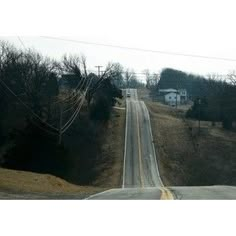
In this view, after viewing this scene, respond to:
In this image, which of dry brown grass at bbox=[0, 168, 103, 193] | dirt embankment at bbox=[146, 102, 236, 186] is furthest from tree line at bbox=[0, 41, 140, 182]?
dry brown grass at bbox=[0, 168, 103, 193]

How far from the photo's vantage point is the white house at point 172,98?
36.6 meters

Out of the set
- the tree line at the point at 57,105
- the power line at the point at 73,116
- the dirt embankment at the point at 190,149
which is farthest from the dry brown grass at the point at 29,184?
the dirt embankment at the point at 190,149

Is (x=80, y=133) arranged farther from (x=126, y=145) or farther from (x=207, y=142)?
(x=207, y=142)

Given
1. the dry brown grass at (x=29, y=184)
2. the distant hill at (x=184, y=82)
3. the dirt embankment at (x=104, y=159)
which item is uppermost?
the distant hill at (x=184, y=82)

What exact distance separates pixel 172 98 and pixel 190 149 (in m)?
4.65

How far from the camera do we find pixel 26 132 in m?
32.0

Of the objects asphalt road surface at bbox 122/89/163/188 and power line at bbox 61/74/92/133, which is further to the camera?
power line at bbox 61/74/92/133

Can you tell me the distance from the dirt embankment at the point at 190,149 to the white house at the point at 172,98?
1.81 ft

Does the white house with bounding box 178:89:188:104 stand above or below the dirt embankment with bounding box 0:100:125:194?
above

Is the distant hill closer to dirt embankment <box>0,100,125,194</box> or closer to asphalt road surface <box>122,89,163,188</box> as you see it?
Answer: asphalt road surface <box>122,89,163,188</box>

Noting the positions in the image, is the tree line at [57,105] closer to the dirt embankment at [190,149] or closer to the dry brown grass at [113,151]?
the dry brown grass at [113,151]

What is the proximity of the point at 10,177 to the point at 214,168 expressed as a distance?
21067 millimetres

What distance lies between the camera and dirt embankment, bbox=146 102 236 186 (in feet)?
117

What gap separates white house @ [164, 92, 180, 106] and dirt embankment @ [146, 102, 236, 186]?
21.7 inches
